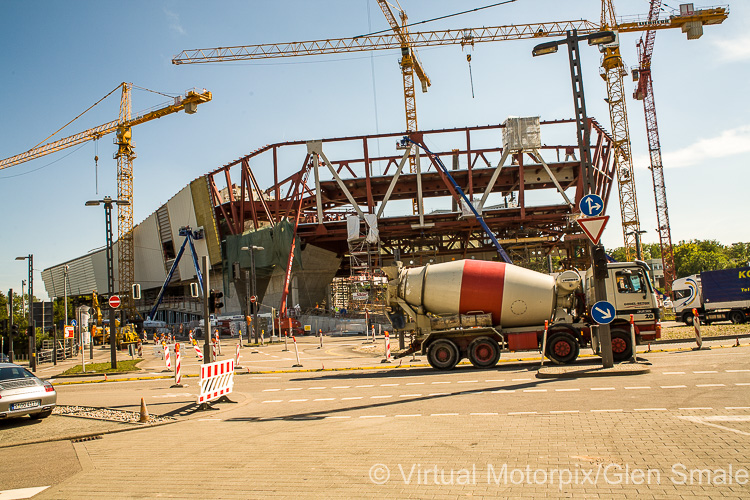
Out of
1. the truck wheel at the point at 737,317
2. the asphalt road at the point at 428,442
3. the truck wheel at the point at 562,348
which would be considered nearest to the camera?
the asphalt road at the point at 428,442

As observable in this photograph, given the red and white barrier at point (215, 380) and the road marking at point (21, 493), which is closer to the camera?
the road marking at point (21, 493)

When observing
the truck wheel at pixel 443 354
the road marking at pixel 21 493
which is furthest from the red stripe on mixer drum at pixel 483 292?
the road marking at pixel 21 493

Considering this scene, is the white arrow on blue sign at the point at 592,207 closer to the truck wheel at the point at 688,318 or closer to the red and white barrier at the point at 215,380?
the red and white barrier at the point at 215,380

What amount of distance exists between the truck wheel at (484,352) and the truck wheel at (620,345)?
11.6 feet

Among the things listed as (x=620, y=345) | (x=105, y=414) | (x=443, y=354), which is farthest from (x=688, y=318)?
(x=105, y=414)

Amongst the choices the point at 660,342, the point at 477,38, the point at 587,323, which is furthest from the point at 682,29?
the point at 587,323

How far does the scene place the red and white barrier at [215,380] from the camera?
12.8 metres

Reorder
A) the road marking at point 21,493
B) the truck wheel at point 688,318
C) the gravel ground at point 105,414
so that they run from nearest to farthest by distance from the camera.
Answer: the road marking at point 21,493 < the gravel ground at point 105,414 < the truck wheel at point 688,318

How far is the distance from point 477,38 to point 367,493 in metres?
75.3

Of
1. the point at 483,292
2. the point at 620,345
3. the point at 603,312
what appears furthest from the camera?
the point at 483,292

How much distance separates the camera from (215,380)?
1325cm

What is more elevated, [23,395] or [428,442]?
[23,395]

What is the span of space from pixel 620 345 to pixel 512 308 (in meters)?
3.41

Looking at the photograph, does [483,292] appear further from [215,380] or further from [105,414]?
[105,414]
